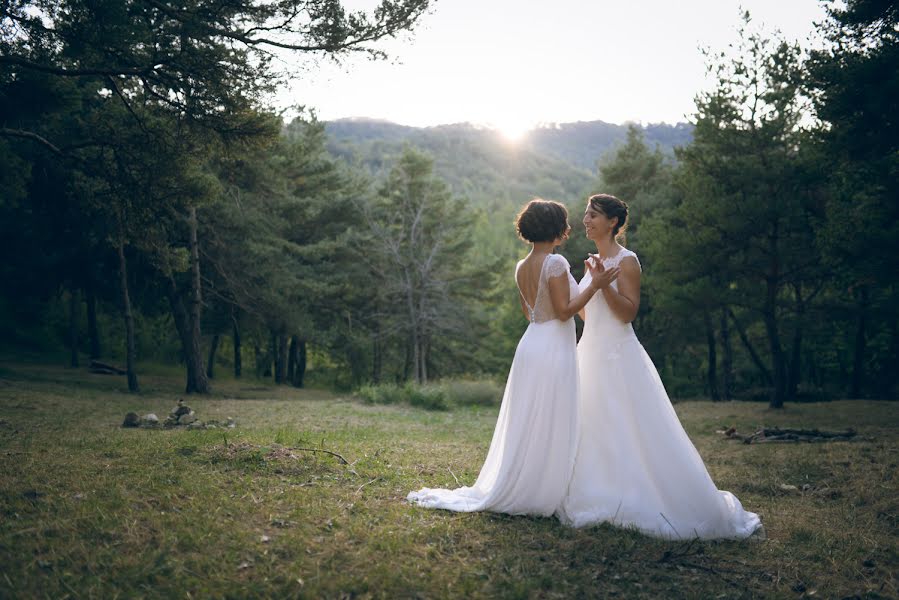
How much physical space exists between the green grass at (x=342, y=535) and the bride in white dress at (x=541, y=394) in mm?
229

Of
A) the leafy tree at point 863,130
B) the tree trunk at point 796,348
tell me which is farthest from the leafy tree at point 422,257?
the leafy tree at point 863,130

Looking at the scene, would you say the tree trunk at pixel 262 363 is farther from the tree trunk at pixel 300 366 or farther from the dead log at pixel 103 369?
the dead log at pixel 103 369

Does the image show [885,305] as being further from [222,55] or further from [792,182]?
[222,55]

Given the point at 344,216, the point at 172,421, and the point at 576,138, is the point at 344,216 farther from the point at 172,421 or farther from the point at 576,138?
the point at 576,138

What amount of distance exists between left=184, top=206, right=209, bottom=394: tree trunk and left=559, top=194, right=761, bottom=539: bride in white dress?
63.5ft

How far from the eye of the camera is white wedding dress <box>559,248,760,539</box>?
16.6 feet

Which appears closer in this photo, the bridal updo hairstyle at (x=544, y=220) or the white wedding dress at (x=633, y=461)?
the white wedding dress at (x=633, y=461)

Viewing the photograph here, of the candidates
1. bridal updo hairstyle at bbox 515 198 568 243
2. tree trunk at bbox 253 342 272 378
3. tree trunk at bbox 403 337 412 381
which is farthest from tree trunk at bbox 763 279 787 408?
tree trunk at bbox 253 342 272 378

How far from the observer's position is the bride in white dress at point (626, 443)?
5.05 m

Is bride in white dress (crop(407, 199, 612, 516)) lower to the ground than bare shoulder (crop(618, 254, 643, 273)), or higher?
lower

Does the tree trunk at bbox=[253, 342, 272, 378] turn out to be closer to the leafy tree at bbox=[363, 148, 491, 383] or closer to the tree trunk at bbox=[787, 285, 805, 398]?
the leafy tree at bbox=[363, 148, 491, 383]

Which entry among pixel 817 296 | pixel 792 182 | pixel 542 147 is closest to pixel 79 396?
pixel 792 182

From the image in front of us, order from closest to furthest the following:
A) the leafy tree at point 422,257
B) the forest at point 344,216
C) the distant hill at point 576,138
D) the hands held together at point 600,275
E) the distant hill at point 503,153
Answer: the hands held together at point 600,275 → the forest at point 344,216 → the leafy tree at point 422,257 → the distant hill at point 503,153 → the distant hill at point 576,138

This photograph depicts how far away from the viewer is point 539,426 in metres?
5.28
